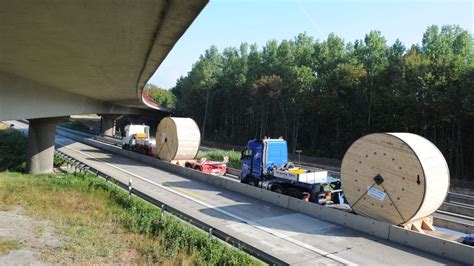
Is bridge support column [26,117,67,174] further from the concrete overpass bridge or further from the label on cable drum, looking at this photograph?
the label on cable drum

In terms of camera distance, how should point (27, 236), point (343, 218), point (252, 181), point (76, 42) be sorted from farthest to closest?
1. point (252, 181)
2. point (343, 218)
3. point (27, 236)
4. point (76, 42)

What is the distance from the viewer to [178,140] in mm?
29000

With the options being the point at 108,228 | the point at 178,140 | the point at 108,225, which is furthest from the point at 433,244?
the point at 178,140

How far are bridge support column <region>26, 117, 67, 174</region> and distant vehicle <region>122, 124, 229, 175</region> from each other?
7609 mm

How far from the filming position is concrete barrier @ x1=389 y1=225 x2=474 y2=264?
11685 mm

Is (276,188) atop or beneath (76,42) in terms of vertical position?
beneath

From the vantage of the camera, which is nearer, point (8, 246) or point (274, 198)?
point (8, 246)

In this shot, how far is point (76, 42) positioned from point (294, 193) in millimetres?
11991

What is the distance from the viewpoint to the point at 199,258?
11430 millimetres

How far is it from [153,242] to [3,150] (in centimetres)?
3132

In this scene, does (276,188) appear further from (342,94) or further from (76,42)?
(342,94)

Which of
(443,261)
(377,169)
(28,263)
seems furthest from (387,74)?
(28,263)

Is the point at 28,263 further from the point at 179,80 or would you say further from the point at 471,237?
the point at 179,80

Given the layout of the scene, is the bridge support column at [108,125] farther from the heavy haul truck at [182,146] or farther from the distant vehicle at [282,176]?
the distant vehicle at [282,176]
